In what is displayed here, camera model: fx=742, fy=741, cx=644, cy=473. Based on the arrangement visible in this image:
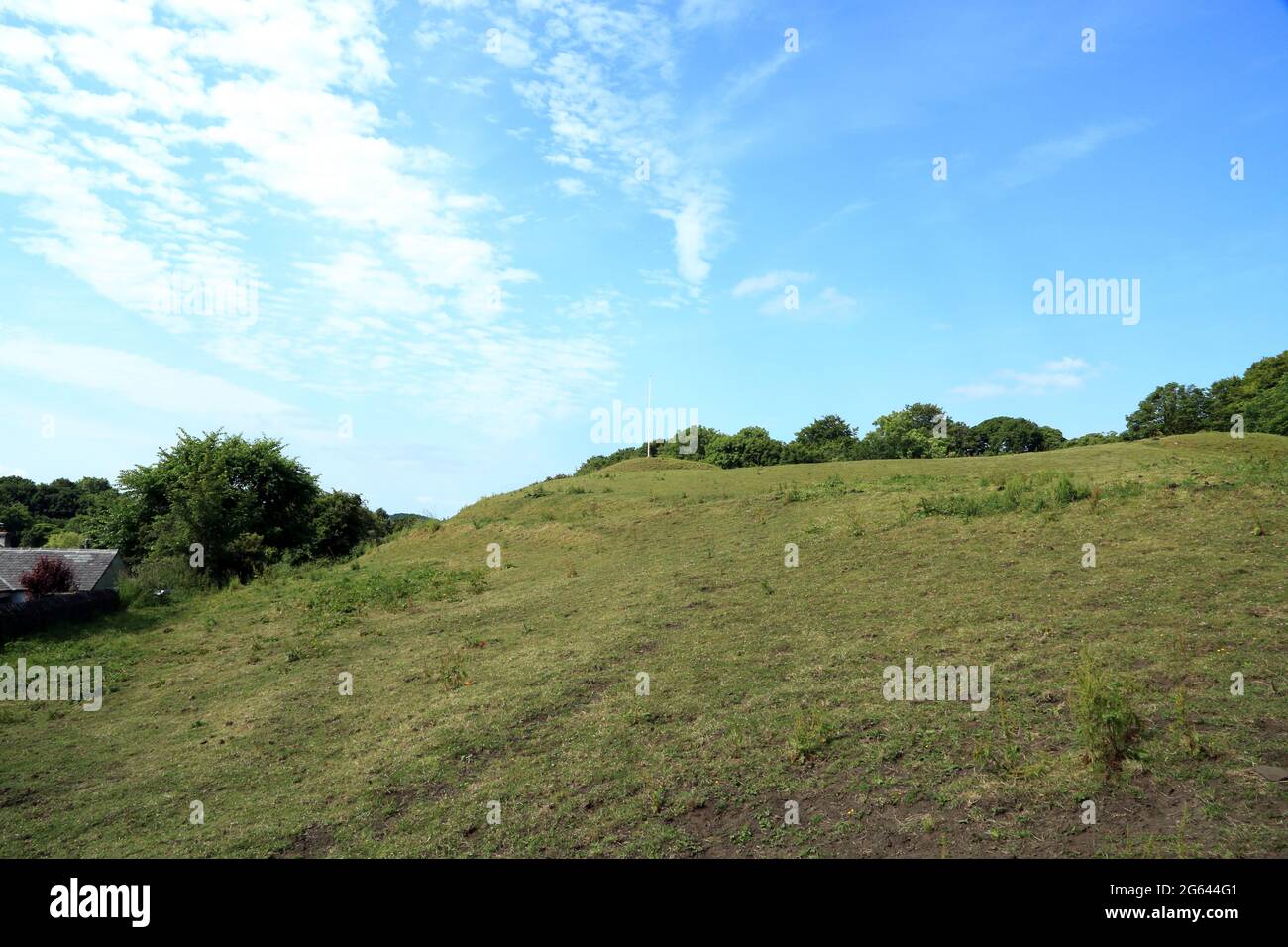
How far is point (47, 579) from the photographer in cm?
2402

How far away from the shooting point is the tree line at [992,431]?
2235 inches

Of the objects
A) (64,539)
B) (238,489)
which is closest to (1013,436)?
(238,489)

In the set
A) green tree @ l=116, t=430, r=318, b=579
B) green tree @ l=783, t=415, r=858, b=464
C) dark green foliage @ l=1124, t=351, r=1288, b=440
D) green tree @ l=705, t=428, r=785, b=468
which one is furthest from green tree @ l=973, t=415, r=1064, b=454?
green tree @ l=116, t=430, r=318, b=579

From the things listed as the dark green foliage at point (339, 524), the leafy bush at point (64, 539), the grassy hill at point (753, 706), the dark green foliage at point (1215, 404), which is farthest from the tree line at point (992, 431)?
the leafy bush at point (64, 539)

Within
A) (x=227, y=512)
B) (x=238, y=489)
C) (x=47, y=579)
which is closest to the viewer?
(x=47, y=579)

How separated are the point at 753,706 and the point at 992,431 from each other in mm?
80921

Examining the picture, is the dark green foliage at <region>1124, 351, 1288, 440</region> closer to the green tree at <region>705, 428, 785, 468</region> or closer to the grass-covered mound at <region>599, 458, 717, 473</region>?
the green tree at <region>705, 428, 785, 468</region>

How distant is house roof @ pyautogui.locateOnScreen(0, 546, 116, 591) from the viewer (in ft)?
92.4

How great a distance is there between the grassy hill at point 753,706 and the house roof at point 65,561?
1273 centimetres

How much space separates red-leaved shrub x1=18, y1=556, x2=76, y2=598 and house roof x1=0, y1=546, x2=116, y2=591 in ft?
14.4

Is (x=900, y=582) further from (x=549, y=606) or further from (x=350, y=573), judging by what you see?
(x=350, y=573)

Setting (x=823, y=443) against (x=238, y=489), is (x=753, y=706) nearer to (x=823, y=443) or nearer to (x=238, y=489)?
(x=238, y=489)
